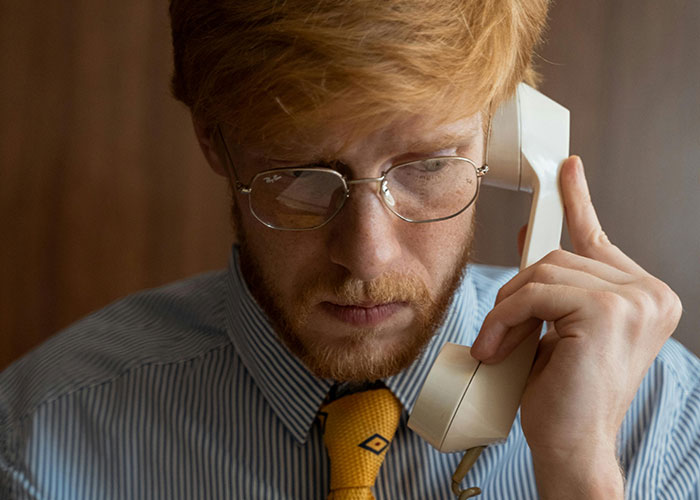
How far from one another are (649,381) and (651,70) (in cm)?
54

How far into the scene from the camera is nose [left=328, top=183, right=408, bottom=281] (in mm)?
903

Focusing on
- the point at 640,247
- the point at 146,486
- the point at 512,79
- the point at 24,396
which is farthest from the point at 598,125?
the point at 24,396

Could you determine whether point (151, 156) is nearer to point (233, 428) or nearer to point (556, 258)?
point (233, 428)

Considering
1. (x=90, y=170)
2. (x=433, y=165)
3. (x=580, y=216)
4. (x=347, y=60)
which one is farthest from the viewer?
(x=90, y=170)

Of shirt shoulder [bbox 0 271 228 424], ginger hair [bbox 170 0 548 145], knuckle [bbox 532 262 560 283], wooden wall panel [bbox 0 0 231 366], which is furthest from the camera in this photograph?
wooden wall panel [bbox 0 0 231 366]

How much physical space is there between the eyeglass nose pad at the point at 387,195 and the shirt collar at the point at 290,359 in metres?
0.26

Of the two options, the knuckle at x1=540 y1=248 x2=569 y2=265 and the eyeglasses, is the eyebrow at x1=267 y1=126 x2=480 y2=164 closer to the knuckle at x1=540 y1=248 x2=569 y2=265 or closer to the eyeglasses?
the eyeglasses

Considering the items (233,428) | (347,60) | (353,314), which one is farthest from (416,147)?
(233,428)

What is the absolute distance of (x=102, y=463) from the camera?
1138 mm

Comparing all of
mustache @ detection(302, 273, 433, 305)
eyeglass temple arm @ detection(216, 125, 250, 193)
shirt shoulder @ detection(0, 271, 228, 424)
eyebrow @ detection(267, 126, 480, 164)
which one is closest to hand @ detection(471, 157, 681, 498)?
mustache @ detection(302, 273, 433, 305)

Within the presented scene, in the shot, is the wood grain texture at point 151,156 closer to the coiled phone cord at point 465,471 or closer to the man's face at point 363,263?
the man's face at point 363,263

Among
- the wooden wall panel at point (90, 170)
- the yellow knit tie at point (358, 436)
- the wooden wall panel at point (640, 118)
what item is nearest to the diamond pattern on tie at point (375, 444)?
the yellow knit tie at point (358, 436)

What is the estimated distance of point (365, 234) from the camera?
2.96 feet

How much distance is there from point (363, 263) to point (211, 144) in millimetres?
352
